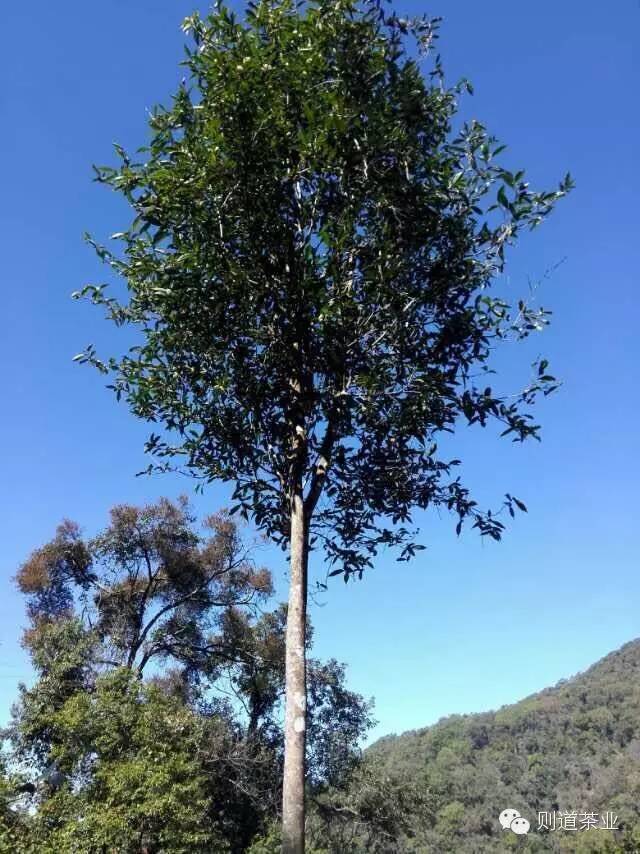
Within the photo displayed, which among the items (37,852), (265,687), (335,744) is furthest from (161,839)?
(335,744)

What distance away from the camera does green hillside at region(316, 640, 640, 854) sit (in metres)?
65.1

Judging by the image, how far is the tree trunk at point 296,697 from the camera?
4.95 meters

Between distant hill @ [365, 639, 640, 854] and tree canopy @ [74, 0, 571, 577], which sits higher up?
tree canopy @ [74, 0, 571, 577]

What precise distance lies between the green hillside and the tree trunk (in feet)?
79.3

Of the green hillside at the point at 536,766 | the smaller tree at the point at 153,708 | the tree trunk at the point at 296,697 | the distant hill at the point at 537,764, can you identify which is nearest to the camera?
the tree trunk at the point at 296,697

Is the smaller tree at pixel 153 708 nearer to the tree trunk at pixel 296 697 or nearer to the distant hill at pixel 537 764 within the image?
the tree trunk at pixel 296 697

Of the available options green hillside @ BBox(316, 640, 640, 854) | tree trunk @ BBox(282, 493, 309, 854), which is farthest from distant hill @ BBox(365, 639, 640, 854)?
tree trunk @ BBox(282, 493, 309, 854)

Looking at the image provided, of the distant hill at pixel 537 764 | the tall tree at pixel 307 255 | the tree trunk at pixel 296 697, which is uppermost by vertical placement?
the tall tree at pixel 307 255

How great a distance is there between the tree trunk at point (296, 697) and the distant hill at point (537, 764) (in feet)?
149

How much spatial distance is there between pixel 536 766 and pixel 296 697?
321 ft

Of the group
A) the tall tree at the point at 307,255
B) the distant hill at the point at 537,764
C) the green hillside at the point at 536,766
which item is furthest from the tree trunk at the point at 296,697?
the distant hill at the point at 537,764

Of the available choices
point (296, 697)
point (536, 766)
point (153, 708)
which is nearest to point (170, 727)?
point (153, 708)

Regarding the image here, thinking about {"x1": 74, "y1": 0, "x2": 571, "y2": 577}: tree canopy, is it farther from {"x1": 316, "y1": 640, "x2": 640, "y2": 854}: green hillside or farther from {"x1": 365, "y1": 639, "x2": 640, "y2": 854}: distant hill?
{"x1": 365, "y1": 639, "x2": 640, "y2": 854}: distant hill

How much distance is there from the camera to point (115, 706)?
51.0ft
